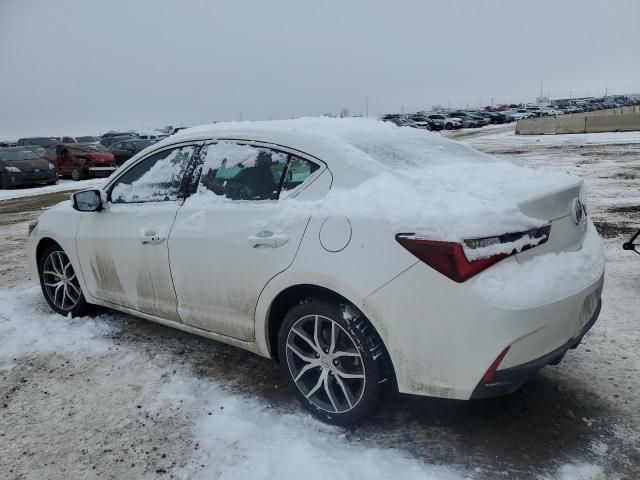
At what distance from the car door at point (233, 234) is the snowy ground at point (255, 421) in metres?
0.49

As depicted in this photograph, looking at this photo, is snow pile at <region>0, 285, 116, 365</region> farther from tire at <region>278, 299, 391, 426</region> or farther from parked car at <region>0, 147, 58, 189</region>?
parked car at <region>0, 147, 58, 189</region>

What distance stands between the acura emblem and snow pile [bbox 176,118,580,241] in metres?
0.12

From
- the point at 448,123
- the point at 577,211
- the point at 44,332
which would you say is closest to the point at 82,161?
the point at 44,332

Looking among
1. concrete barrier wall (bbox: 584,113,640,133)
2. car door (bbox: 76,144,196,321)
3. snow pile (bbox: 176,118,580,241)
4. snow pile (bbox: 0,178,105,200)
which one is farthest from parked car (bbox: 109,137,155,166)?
concrete barrier wall (bbox: 584,113,640,133)

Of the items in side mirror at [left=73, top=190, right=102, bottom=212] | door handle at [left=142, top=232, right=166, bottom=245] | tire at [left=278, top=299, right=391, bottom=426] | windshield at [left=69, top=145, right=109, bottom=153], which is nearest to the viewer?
tire at [left=278, top=299, right=391, bottom=426]

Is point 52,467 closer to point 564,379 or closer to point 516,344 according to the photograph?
point 516,344

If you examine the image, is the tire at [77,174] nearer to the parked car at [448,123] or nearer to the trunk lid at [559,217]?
the trunk lid at [559,217]

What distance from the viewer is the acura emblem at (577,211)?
278 centimetres

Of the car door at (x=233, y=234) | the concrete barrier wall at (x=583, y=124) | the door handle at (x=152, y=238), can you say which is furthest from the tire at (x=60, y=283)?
the concrete barrier wall at (x=583, y=124)

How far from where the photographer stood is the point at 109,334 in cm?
432

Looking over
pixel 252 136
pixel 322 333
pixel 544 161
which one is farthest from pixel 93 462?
pixel 544 161

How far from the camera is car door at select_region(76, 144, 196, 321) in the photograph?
3.57 m

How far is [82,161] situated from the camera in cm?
2016

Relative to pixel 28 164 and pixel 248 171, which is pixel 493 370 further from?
pixel 28 164
